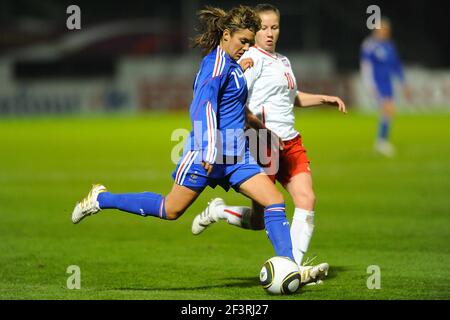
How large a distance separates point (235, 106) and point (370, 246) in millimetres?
3206

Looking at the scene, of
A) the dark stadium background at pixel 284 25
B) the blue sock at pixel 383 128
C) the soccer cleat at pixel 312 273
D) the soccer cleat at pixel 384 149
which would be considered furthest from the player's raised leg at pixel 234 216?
the dark stadium background at pixel 284 25

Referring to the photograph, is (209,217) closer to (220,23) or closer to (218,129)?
(218,129)

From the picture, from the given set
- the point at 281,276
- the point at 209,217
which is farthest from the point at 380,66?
the point at 281,276

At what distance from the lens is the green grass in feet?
27.1

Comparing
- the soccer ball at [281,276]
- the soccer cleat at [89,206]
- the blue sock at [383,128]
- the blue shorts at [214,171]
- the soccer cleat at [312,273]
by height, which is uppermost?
the blue shorts at [214,171]

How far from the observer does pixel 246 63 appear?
27.7 feet

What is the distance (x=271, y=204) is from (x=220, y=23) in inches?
59.8

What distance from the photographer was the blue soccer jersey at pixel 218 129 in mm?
7617

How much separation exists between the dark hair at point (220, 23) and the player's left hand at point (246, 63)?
1.55 ft

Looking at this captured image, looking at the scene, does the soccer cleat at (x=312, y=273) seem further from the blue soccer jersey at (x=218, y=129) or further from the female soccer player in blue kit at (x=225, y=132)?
the blue soccer jersey at (x=218, y=129)
